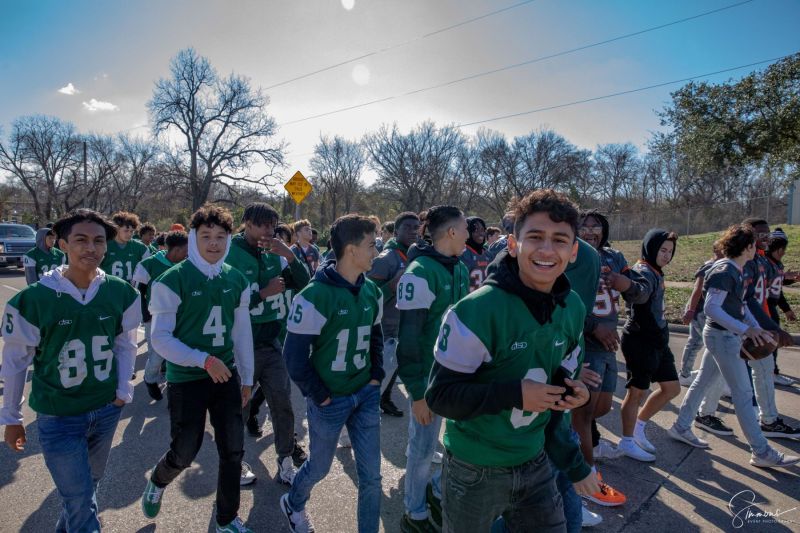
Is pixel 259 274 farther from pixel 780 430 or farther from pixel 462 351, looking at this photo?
pixel 780 430

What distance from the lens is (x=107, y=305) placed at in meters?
2.66

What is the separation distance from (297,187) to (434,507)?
11.0 m

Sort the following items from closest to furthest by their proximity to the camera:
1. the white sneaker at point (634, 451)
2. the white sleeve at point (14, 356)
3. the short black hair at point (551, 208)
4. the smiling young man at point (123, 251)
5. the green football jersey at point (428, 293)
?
1. the short black hair at point (551, 208)
2. the white sleeve at point (14, 356)
3. the green football jersey at point (428, 293)
4. the white sneaker at point (634, 451)
5. the smiling young man at point (123, 251)

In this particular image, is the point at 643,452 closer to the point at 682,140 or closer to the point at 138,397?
the point at 138,397

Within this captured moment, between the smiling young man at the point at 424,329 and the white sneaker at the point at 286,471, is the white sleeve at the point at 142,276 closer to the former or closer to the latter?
the white sneaker at the point at 286,471

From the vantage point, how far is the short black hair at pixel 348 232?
9.32ft

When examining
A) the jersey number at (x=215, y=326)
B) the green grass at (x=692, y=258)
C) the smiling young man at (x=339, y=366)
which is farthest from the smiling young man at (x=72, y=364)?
the green grass at (x=692, y=258)

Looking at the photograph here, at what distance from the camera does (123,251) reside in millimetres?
7430

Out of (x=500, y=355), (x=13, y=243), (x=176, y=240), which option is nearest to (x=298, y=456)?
(x=500, y=355)

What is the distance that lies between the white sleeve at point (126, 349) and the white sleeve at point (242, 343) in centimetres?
59

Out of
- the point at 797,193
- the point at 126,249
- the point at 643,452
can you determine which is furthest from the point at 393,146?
the point at 643,452

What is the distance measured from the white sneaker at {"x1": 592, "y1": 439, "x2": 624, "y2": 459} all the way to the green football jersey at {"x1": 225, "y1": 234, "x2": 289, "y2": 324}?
313 cm

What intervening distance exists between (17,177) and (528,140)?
56.0m

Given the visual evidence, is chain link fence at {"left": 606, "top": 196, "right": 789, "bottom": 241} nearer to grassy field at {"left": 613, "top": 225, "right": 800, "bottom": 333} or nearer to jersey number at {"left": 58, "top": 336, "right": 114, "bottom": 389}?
grassy field at {"left": 613, "top": 225, "right": 800, "bottom": 333}
